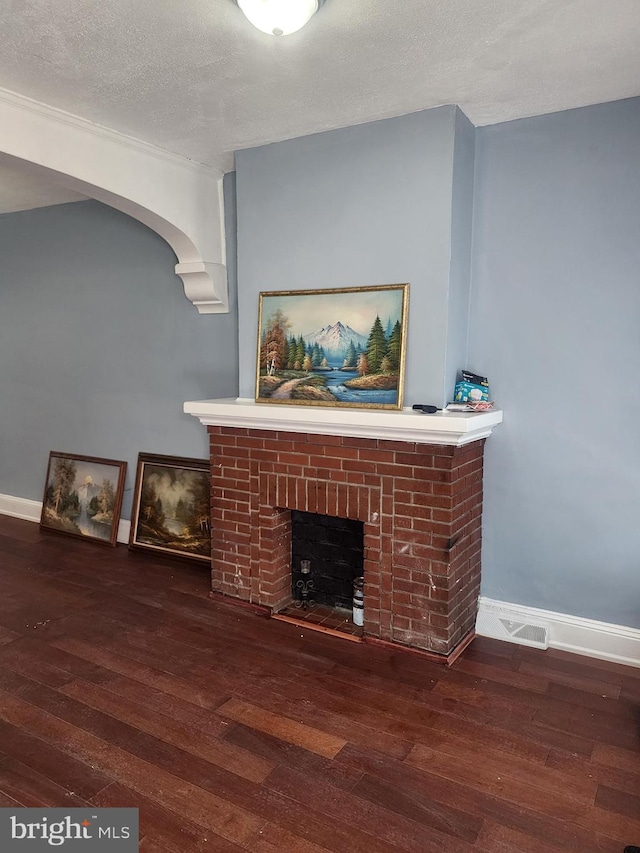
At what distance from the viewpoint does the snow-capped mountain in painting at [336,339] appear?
9.57 feet

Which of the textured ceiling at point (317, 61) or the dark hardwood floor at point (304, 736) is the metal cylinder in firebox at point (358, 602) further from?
the textured ceiling at point (317, 61)

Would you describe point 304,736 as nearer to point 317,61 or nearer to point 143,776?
point 143,776

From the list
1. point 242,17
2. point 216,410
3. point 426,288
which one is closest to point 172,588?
point 216,410

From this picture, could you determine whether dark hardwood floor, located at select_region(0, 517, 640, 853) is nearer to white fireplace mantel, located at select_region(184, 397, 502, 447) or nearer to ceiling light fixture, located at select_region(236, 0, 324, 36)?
white fireplace mantel, located at select_region(184, 397, 502, 447)

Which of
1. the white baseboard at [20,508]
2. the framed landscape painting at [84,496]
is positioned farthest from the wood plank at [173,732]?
the white baseboard at [20,508]

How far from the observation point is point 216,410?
3164 mm

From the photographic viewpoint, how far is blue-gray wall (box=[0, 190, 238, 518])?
3967 mm

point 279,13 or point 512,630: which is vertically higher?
point 279,13

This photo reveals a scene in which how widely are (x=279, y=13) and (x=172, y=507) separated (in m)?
3.03

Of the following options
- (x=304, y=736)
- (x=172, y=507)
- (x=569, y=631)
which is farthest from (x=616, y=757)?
(x=172, y=507)

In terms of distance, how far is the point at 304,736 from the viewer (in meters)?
2.19

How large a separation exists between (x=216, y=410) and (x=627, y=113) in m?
2.32

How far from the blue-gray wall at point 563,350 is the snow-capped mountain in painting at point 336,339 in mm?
582

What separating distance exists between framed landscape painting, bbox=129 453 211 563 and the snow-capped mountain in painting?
139 centimetres
